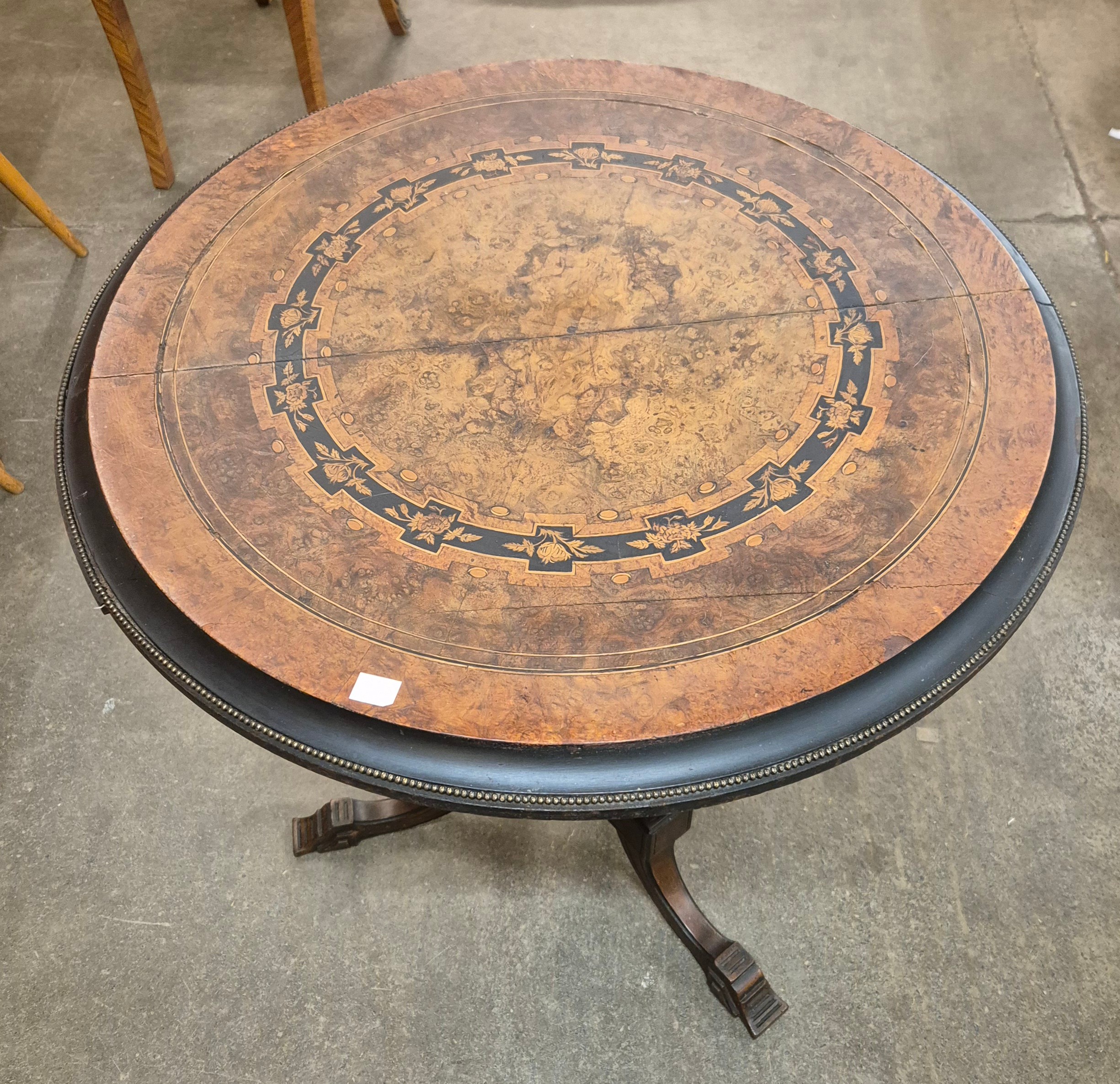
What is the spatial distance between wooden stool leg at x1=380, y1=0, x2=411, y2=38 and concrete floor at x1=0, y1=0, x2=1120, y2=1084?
85.1 inches

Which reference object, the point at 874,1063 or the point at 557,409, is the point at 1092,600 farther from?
the point at 557,409

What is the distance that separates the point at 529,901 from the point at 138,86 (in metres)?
2.91

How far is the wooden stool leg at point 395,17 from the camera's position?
12.8 feet

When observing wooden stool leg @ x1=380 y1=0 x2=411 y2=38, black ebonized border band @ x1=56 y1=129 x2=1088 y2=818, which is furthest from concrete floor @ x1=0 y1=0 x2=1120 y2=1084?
wooden stool leg @ x1=380 y1=0 x2=411 y2=38

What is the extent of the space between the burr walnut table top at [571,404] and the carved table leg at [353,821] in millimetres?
887

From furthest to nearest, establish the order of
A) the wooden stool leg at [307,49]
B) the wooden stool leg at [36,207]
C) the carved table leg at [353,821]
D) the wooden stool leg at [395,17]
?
the wooden stool leg at [395,17], the wooden stool leg at [307,49], the wooden stool leg at [36,207], the carved table leg at [353,821]

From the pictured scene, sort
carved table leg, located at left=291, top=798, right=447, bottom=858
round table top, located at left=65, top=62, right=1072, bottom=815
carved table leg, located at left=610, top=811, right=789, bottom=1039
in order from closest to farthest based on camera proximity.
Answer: round table top, located at left=65, top=62, right=1072, bottom=815
carved table leg, located at left=610, top=811, right=789, bottom=1039
carved table leg, located at left=291, top=798, right=447, bottom=858

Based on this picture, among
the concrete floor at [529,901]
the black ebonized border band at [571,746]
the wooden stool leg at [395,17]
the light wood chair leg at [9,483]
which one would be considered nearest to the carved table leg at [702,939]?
the concrete floor at [529,901]

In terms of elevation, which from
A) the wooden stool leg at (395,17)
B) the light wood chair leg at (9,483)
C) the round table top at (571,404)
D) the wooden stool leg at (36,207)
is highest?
the round table top at (571,404)

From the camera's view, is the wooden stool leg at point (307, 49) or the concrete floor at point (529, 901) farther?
the wooden stool leg at point (307, 49)

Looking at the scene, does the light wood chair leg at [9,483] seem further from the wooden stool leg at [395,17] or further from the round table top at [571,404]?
the wooden stool leg at [395,17]

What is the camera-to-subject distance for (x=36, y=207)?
10.1 ft

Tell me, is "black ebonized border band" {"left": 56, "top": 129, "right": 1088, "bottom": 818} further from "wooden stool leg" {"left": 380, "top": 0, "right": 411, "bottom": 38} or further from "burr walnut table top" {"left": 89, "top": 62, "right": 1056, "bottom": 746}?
"wooden stool leg" {"left": 380, "top": 0, "right": 411, "bottom": 38}

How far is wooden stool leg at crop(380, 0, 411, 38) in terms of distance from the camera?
154 inches
